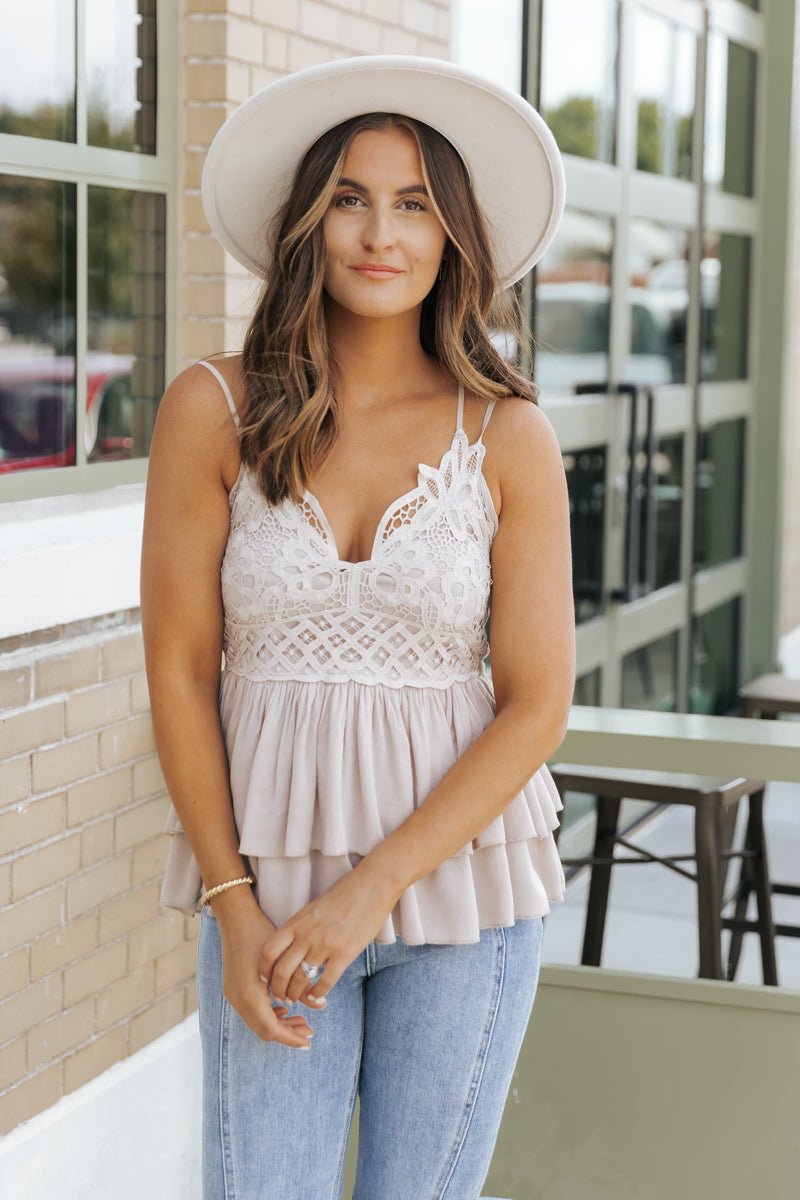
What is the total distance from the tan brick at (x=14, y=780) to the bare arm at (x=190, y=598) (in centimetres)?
88

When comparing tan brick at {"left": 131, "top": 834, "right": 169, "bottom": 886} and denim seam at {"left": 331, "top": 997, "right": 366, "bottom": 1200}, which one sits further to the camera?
tan brick at {"left": 131, "top": 834, "right": 169, "bottom": 886}

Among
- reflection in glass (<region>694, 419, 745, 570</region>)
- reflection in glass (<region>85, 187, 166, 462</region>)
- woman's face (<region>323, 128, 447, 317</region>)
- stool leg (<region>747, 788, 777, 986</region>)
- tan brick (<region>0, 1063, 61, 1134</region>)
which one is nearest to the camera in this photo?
woman's face (<region>323, 128, 447, 317</region>)

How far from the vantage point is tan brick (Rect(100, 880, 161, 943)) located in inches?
119

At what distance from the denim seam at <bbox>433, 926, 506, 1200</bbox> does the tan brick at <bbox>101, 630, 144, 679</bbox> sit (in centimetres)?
130

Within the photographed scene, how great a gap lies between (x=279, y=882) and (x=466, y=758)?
0.25m

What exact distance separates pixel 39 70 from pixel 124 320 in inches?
20.1

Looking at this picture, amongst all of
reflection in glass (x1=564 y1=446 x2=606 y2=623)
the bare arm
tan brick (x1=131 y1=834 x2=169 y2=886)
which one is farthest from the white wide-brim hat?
reflection in glass (x1=564 y1=446 x2=606 y2=623)

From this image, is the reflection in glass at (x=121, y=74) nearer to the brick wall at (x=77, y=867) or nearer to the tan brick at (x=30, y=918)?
the brick wall at (x=77, y=867)

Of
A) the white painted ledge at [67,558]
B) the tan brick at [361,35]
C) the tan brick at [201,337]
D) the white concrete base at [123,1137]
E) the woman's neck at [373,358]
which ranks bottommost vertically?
the white concrete base at [123,1137]

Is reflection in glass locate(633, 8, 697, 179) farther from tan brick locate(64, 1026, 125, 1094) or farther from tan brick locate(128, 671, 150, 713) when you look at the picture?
tan brick locate(64, 1026, 125, 1094)

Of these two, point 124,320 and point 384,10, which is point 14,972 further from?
point 384,10

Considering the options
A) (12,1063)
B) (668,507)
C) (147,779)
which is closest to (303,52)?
(147,779)

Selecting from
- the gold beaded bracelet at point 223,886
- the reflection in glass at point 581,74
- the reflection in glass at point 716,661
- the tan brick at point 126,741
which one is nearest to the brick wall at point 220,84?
the tan brick at point 126,741

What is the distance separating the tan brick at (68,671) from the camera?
8.98ft
